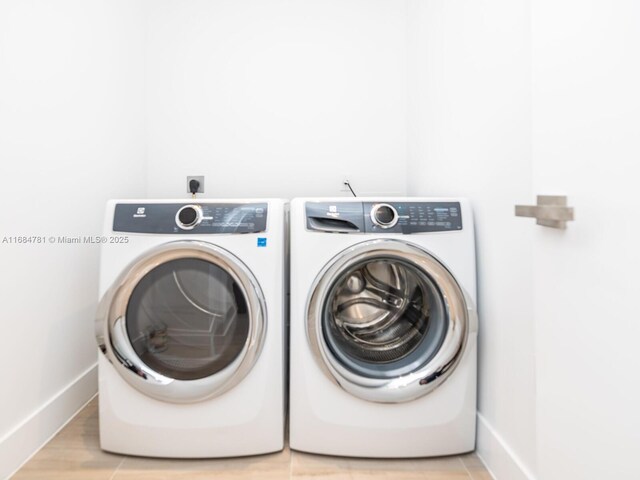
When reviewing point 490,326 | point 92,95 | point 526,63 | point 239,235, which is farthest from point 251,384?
point 92,95

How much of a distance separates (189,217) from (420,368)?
0.90 metres

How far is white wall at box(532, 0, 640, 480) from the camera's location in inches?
20.8

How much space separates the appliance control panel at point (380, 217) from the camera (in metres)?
1.24

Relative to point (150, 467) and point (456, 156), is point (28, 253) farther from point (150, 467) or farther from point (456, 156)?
point (456, 156)

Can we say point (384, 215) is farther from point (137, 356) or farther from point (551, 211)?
point (137, 356)

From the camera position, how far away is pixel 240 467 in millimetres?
1201

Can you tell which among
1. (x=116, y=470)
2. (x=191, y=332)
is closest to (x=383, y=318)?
(x=191, y=332)

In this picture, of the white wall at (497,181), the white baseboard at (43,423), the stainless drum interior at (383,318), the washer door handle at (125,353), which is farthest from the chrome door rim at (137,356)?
the white wall at (497,181)

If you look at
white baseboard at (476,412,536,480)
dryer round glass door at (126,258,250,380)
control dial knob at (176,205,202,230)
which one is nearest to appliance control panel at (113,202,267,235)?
control dial knob at (176,205,202,230)

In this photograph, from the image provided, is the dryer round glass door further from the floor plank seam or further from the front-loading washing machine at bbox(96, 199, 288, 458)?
the floor plank seam

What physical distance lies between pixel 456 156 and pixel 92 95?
1.52 m

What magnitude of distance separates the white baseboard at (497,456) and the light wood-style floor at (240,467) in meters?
0.04

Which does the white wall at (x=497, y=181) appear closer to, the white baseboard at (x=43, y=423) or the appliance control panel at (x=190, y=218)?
the appliance control panel at (x=190, y=218)

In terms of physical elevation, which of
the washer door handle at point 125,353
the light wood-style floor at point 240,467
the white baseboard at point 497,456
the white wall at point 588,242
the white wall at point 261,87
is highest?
the white wall at point 261,87
